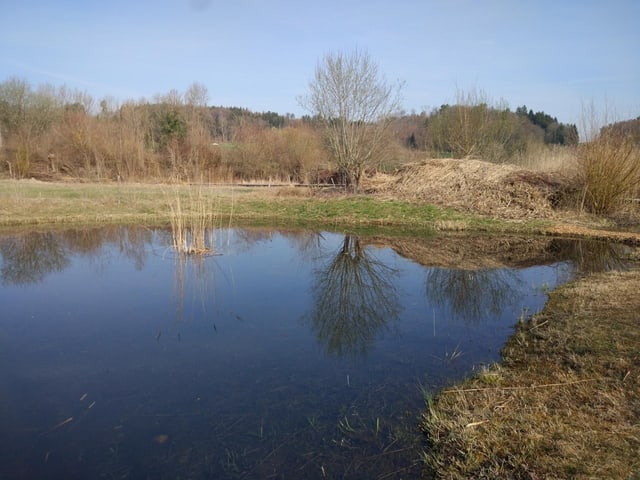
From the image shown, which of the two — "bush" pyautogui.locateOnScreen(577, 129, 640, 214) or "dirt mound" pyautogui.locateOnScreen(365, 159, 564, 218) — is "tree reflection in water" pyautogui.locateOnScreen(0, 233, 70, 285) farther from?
"bush" pyautogui.locateOnScreen(577, 129, 640, 214)

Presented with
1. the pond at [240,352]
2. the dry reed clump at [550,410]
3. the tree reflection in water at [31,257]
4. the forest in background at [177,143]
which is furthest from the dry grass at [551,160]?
the tree reflection in water at [31,257]

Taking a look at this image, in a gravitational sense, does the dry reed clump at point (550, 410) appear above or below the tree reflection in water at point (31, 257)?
below

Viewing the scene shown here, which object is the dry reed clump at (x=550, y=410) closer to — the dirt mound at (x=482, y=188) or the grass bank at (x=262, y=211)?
the grass bank at (x=262, y=211)

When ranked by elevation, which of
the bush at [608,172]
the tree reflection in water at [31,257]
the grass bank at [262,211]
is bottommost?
the tree reflection in water at [31,257]

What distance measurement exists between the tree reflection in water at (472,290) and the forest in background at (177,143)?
1121cm

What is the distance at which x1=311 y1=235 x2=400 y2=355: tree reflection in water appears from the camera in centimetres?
500

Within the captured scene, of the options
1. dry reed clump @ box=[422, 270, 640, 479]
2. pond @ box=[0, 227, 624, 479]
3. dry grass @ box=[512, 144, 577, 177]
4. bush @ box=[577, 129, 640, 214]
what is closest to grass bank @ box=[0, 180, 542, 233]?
bush @ box=[577, 129, 640, 214]

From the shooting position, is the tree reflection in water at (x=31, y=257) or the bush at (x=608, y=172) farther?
the bush at (x=608, y=172)

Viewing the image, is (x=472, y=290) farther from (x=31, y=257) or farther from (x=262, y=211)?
(x=262, y=211)

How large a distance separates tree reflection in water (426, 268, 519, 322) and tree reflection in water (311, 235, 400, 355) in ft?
2.24

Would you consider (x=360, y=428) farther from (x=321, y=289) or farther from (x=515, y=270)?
(x=515, y=270)

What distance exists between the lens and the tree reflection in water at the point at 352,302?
500 cm

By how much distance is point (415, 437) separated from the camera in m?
3.17

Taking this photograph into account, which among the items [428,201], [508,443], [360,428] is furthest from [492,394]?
[428,201]
